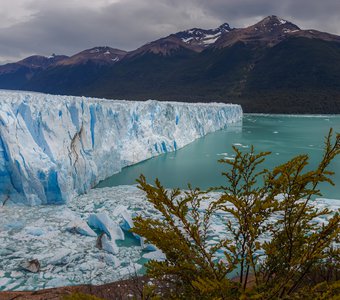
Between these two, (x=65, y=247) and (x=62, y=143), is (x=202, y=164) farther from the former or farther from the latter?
(x=65, y=247)

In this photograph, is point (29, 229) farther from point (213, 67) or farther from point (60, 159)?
point (213, 67)

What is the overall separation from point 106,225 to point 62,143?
4088 mm

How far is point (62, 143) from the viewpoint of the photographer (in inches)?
383

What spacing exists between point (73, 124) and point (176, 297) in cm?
956

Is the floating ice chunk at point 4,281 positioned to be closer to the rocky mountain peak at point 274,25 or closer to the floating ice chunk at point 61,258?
the floating ice chunk at point 61,258

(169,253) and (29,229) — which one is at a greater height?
(169,253)

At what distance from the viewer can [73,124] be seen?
10727 millimetres

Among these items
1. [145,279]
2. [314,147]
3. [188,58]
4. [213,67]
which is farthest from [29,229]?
[188,58]

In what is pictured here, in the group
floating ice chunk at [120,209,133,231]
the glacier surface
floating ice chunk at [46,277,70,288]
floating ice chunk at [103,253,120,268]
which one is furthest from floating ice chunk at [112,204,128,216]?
floating ice chunk at [46,277,70,288]

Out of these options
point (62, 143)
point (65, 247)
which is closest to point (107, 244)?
point (65, 247)

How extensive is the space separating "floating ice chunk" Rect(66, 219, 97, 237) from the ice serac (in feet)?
6.99

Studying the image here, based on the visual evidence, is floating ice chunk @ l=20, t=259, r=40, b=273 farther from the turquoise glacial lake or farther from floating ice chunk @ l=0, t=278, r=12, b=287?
the turquoise glacial lake

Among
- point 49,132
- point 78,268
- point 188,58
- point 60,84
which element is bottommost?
point 78,268

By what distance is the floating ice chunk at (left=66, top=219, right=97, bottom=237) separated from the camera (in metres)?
6.43
